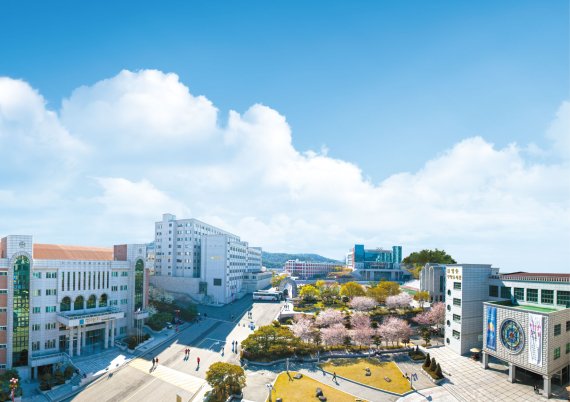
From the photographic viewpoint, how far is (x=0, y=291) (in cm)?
5706

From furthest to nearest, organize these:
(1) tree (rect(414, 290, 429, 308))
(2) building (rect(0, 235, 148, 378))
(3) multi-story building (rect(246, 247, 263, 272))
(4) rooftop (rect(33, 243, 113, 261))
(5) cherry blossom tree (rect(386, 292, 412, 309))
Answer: (3) multi-story building (rect(246, 247, 263, 272))
(1) tree (rect(414, 290, 429, 308))
(5) cherry blossom tree (rect(386, 292, 412, 309))
(4) rooftop (rect(33, 243, 113, 261))
(2) building (rect(0, 235, 148, 378))

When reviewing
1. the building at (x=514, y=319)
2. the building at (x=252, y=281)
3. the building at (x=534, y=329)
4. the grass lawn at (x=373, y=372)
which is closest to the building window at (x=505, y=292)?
the building at (x=514, y=319)

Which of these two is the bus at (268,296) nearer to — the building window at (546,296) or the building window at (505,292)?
the building window at (505,292)

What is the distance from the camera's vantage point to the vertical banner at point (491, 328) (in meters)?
51.2

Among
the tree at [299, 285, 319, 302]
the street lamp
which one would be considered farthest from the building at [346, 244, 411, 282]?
the street lamp

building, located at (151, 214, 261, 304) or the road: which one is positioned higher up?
building, located at (151, 214, 261, 304)

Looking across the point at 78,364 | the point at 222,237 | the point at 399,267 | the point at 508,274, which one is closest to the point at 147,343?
the point at 78,364

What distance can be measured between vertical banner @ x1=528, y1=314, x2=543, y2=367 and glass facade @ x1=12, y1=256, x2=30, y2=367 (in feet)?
252

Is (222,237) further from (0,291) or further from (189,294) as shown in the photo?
(0,291)

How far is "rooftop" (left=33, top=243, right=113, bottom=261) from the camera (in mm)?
67875

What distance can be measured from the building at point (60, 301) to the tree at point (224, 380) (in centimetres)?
3209

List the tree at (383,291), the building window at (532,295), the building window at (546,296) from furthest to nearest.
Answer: the tree at (383,291) < the building window at (532,295) < the building window at (546,296)

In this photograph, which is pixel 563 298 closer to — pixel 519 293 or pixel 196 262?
pixel 519 293

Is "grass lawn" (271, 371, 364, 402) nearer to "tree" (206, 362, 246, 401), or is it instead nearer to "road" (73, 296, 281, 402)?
"tree" (206, 362, 246, 401)
